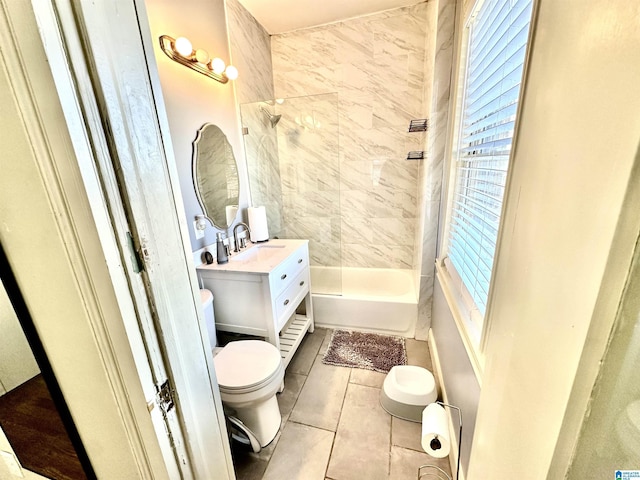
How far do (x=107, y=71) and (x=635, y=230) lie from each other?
723 millimetres

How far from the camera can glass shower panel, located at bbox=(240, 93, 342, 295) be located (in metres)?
2.50

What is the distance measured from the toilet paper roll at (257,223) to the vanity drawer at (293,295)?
509 mm

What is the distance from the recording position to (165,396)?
0.56 meters

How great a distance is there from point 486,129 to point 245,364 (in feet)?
5.44

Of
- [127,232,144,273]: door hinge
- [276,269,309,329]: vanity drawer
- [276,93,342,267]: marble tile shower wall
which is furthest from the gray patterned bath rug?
[127,232,144,273]: door hinge

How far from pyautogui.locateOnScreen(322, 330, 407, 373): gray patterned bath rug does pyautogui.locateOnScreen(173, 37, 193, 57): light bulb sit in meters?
2.30

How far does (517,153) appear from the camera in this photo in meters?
0.58

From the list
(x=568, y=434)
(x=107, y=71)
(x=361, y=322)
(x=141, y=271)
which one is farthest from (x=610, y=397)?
(x=361, y=322)

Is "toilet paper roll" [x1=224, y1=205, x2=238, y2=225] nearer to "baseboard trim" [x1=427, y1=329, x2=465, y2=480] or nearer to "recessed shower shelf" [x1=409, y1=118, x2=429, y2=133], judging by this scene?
"recessed shower shelf" [x1=409, y1=118, x2=429, y2=133]

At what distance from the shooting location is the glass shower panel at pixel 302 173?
250 centimetres

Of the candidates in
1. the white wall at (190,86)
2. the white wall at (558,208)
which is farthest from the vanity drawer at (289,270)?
the white wall at (558,208)

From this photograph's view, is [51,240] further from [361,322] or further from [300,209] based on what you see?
[300,209]

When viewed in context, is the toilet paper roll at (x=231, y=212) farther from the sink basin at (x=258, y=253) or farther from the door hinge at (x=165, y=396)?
the door hinge at (x=165, y=396)

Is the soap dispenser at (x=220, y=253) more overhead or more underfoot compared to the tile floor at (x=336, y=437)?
more overhead
